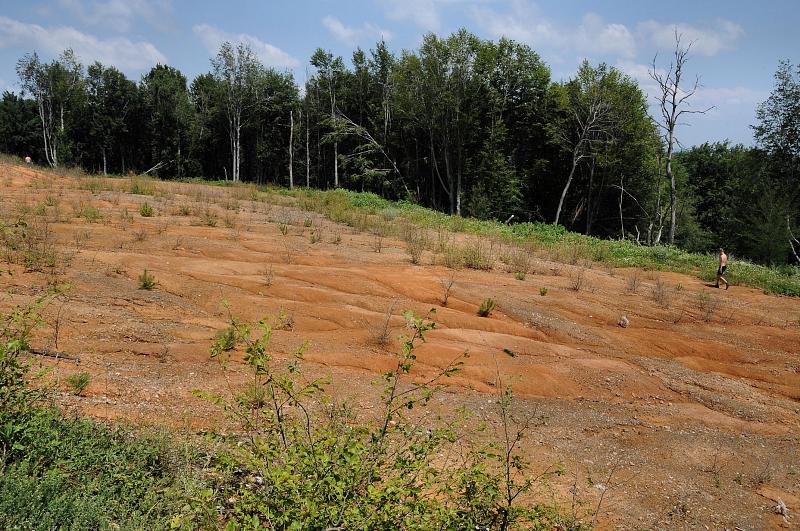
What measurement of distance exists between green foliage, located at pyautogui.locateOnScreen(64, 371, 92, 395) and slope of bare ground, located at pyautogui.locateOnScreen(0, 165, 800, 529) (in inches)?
4.5

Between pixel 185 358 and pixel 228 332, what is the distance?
60 cm

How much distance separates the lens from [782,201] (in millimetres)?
26016

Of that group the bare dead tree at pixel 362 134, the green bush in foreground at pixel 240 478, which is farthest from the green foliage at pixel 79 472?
the bare dead tree at pixel 362 134

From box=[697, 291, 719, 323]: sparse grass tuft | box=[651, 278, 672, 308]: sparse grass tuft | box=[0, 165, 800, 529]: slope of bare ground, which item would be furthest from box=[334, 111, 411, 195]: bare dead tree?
box=[697, 291, 719, 323]: sparse grass tuft

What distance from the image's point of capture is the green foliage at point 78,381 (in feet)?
15.6

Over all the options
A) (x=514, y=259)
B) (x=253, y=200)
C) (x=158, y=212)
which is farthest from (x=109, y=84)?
(x=514, y=259)

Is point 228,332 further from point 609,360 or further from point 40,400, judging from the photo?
point 609,360

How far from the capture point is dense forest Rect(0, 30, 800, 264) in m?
29.9

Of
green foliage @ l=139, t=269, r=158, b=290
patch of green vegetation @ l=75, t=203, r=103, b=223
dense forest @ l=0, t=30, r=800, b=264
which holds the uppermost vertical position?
dense forest @ l=0, t=30, r=800, b=264

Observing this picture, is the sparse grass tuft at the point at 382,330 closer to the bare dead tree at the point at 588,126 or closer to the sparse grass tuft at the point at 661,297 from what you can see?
the sparse grass tuft at the point at 661,297

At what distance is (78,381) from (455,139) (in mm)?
31059

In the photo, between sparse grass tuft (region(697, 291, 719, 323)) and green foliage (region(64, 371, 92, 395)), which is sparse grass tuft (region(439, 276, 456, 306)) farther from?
green foliage (region(64, 371, 92, 395))

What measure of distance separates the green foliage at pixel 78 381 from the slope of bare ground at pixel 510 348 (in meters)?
0.11

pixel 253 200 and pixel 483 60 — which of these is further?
pixel 483 60
